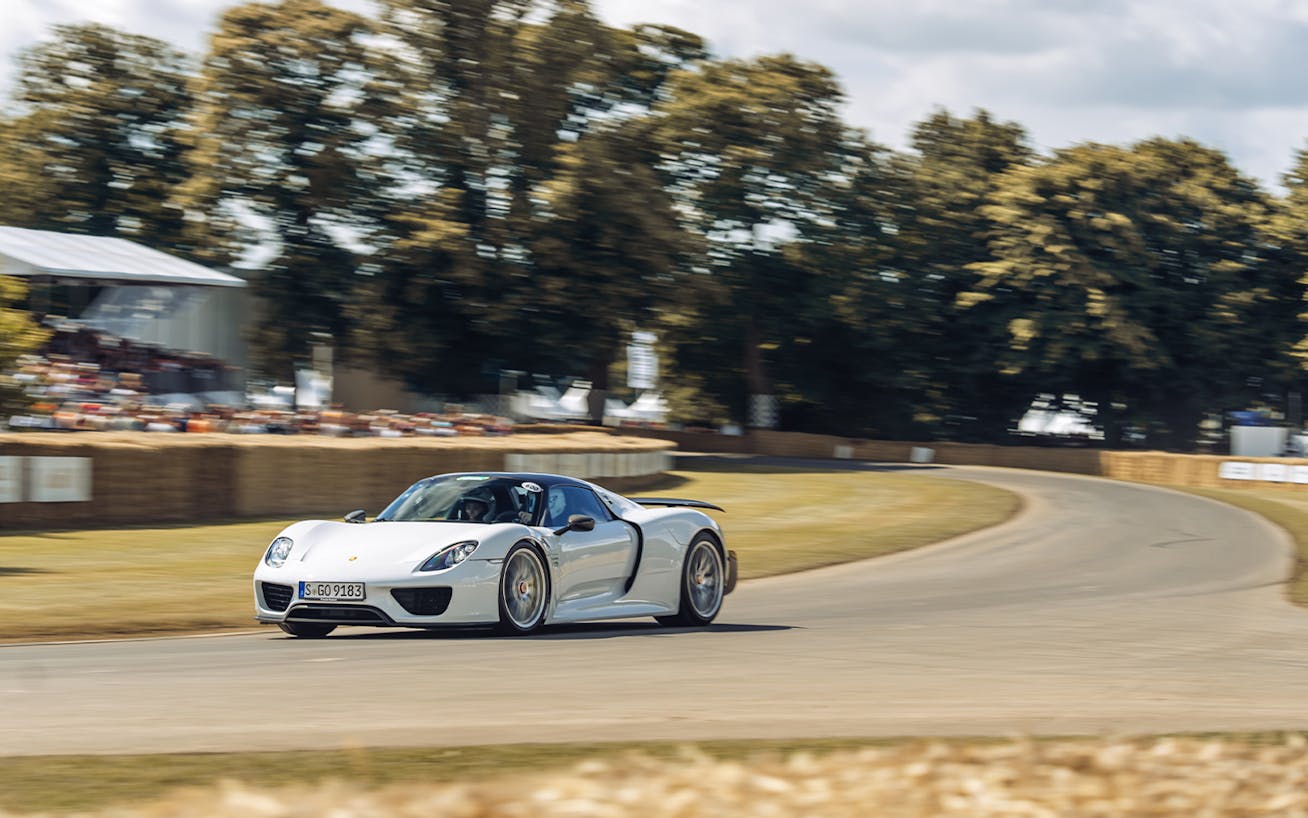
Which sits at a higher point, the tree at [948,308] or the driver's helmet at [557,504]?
the tree at [948,308]

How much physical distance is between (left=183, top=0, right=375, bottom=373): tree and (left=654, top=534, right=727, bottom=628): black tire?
115ft

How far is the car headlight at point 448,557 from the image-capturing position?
34.8 ft

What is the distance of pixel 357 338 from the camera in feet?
153

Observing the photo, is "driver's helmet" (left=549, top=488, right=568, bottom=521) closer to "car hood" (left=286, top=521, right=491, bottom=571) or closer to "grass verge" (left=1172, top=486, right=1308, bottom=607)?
"car hood" (left=286, top=521, right=491, bottom=571)

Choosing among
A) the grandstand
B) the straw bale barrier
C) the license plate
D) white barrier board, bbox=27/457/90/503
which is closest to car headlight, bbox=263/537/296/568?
the license plate

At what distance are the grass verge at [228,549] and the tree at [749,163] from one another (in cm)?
1963

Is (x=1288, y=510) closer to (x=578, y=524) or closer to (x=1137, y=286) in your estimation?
(x=1137, y=286)

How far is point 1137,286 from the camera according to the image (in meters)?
55.4

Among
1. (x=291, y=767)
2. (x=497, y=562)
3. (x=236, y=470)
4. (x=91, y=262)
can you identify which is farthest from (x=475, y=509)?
(x=91, y=262)

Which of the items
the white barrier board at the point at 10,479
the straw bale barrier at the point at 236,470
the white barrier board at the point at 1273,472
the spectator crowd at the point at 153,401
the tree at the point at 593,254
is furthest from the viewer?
the tree at the point at 593,254

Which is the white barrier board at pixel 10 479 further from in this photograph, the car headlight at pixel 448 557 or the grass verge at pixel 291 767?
the grass verge at pixel 291 767

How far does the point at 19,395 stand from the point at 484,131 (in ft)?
81.6

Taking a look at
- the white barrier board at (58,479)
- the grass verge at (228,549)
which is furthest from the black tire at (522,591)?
→ the white barrier board at (58,479)

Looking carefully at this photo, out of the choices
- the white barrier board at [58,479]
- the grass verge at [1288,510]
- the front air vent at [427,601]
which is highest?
the white barrier board at [58,479]
